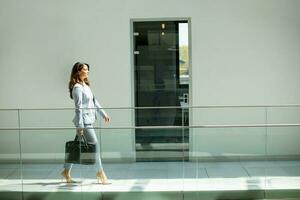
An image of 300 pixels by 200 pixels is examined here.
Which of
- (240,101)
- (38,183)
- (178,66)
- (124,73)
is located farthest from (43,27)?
(240,101)

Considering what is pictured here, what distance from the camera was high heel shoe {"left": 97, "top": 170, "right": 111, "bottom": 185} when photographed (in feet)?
16.7

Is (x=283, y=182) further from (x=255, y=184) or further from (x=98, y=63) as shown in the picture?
(x=98, y=63)

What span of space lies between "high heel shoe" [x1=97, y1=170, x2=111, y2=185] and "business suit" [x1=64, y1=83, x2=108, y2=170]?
0.06 metres

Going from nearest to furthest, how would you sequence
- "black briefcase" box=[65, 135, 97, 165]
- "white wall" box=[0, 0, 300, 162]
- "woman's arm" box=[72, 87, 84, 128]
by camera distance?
"black briefcase" box=[65, 135, 97, 165] < "woman's arm" box=[72, 87, 84, 128] < "white wall" box=[0, 0, 300, 162]

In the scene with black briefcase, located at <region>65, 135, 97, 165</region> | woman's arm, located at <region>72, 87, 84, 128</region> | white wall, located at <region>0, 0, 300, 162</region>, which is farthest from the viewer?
white wall, located at <region>0, 0, 300, 162</region>

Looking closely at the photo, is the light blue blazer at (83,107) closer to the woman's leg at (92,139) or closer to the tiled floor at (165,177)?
the woman's leg at (92,139)

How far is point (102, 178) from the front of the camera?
5.12 metres

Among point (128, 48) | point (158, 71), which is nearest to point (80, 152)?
point (128, 48)

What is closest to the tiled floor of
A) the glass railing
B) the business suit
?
the glass railing

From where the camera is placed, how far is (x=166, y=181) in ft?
16.8

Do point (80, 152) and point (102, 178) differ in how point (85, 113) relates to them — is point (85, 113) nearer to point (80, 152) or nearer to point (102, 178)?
point (80, 152)

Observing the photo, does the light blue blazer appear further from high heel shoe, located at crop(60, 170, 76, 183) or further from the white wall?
the white wall

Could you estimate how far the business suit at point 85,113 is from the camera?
5.02m

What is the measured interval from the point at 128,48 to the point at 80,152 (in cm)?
240
